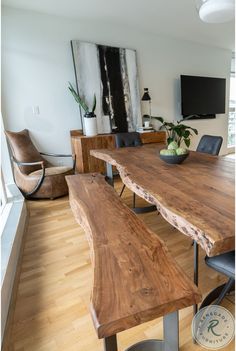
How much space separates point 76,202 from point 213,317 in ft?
3.69

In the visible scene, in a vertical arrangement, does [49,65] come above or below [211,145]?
above

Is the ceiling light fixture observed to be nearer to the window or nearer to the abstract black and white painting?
the abstract black and white painting

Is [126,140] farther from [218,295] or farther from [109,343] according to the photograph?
[109,343]

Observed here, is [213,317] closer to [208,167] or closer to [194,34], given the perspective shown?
[208,167]

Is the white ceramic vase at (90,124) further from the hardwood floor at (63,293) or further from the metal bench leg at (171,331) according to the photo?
the metal bench leg at (171,331)

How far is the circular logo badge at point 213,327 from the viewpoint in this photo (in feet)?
3.78

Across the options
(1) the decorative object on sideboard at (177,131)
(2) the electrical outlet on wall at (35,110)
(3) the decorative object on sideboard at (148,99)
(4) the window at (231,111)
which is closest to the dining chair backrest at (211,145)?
(1) the decorative object on sideboard at (177,131)

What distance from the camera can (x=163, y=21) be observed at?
3775mm

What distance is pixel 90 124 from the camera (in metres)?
3.63

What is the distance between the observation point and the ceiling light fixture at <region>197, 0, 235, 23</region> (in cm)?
171

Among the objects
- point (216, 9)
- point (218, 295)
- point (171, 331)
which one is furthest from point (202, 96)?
point (171, 331)

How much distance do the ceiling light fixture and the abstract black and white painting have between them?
216 cm

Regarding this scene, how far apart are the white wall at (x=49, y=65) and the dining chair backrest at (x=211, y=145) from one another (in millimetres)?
2196

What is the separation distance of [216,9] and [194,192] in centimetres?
153
